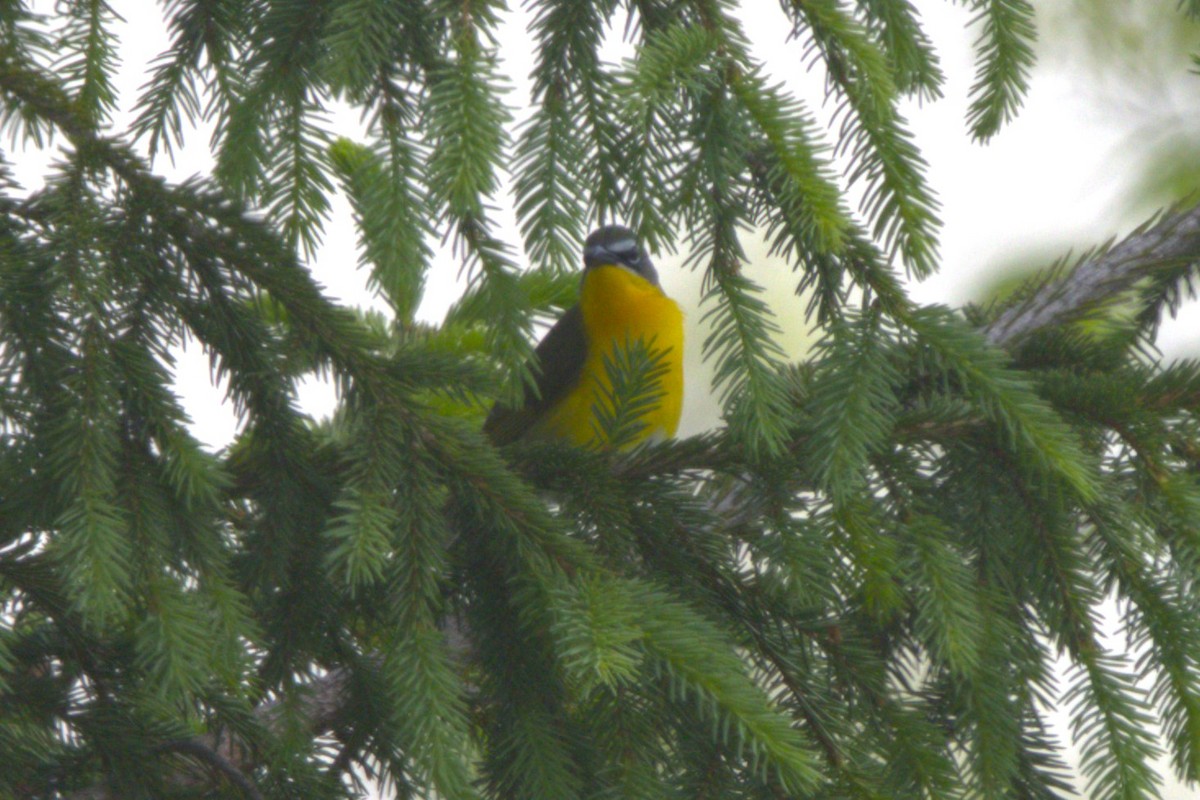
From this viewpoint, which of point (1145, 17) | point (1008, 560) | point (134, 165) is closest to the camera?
point (134, 165)

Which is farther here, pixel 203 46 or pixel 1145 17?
pixel 1145 17

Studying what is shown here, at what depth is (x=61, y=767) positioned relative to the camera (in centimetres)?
168

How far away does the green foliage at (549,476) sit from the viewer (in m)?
1.50

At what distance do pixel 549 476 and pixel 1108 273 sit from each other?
5.07 ft

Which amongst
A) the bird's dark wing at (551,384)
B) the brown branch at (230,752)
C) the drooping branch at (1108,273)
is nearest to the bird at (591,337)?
the bird's dark wing at (551,384)

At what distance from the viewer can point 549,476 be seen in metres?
1.87

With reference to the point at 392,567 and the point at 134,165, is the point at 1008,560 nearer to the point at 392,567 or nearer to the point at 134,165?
the point at 392,567

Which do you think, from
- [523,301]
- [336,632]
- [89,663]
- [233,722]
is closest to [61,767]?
[89,663]

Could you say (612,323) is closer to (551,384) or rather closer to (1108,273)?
(551,384)

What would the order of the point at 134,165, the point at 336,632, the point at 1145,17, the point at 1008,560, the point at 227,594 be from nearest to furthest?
the point at 227,594 < the point at 134,165 < the point at 336,632 < the point at 1008,560 < the point at 1145,17

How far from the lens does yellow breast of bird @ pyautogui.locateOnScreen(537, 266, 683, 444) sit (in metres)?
3.93

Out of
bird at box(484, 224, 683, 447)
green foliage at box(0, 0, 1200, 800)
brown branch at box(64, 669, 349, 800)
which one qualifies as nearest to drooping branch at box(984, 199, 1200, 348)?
green foliage at box(0, 0, 1200, 800)

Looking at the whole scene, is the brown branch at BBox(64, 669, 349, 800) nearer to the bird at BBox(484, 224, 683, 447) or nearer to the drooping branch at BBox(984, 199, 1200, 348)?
the drooping branch at BBox(984, 199, 1200, 348)

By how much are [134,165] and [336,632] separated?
0.70 metres
